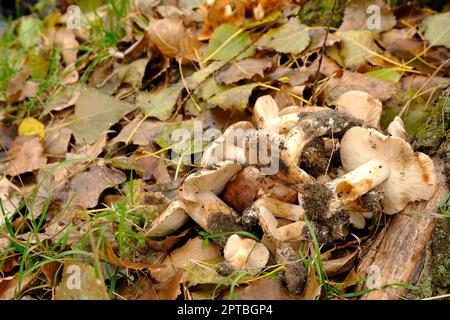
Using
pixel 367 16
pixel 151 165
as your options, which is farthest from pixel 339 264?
pixel 367 16

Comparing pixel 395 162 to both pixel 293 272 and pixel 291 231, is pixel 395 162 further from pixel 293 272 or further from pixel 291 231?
pixel 293 272

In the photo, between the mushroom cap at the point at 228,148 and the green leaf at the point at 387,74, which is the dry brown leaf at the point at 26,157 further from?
the green leaf at the point at 387,74

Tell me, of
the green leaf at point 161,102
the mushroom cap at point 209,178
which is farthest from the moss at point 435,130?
the green leaf at point 161,102

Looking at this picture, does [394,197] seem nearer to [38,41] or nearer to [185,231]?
[185,231]

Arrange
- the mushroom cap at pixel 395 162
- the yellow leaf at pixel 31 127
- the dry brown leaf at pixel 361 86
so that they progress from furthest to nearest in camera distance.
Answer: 1. the yellow leaf at pixel 31 127
2. the dry brown leaf at pixel 361 86
3. the mushroom cap at pixel 395 162

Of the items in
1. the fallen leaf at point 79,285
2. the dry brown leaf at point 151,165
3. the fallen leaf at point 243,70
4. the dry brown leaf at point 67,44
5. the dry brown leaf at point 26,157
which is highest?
the fallen leaf at point 243,70
